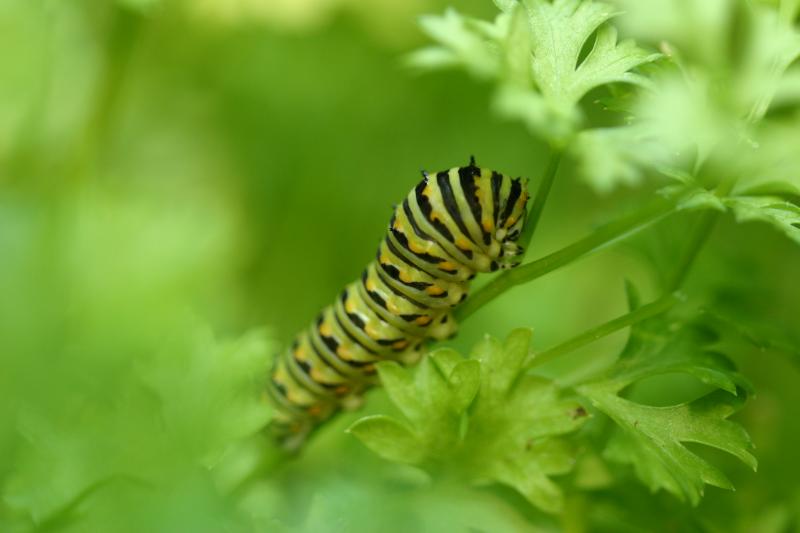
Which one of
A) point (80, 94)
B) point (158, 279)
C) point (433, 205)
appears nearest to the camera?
point (433, 205)

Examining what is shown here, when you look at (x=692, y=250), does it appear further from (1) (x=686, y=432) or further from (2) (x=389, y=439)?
(2) (x=389, y=439)

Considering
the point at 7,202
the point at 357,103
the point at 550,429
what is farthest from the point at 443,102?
the point at 550,429

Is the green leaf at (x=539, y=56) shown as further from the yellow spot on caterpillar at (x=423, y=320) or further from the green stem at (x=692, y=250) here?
the yellow spot on caterpillar at (x=423, y=320)

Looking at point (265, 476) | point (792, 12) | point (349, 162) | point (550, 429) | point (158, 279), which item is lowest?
point (550, 429)

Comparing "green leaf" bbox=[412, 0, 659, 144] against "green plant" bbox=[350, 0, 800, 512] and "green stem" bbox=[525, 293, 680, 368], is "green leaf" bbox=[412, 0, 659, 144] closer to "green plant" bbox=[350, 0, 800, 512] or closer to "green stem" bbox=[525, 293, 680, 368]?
"green plant" bbox=[350, 0, 800, 512]

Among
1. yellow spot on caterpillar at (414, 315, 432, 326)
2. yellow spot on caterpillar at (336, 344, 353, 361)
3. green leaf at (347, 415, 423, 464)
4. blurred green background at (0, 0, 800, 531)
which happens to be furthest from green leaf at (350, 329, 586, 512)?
yellow spot on caterpillar at (336, 344, 353, 361)

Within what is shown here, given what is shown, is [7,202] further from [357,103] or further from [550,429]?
[550,429]

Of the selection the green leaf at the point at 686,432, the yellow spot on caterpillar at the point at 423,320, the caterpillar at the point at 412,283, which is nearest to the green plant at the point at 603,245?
the green leaf at the point at 686,432
